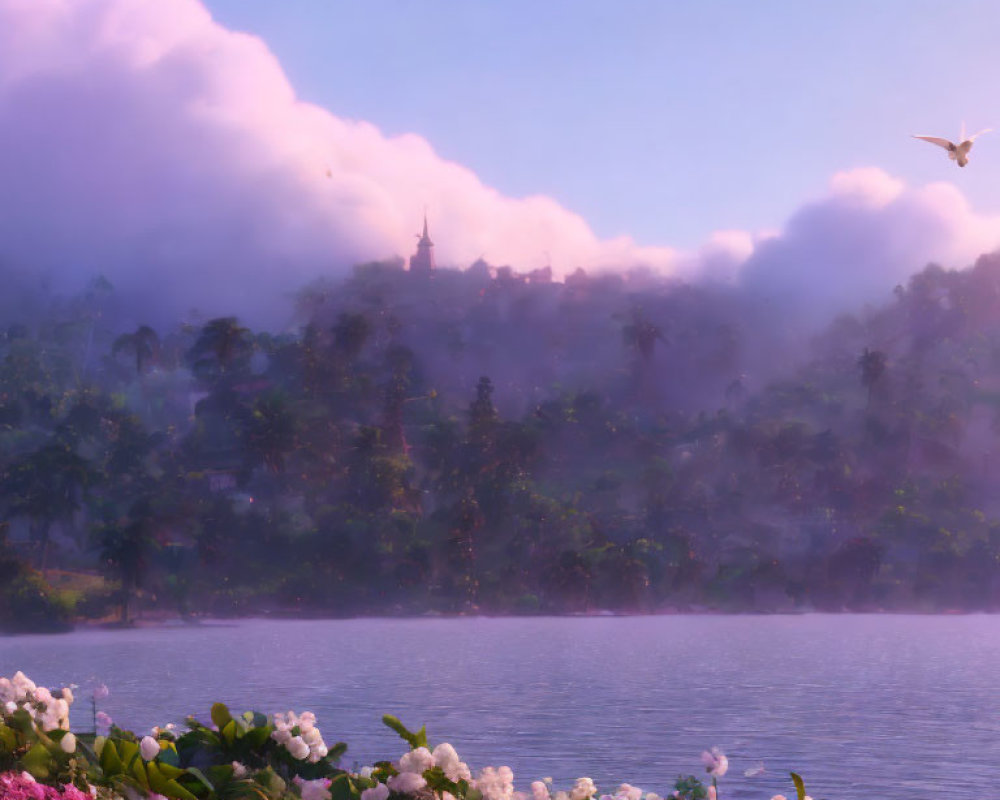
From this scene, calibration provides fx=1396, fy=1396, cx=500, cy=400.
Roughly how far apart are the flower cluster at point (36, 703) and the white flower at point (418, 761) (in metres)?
2.41

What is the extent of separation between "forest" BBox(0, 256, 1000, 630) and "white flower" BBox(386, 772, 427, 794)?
10063cm

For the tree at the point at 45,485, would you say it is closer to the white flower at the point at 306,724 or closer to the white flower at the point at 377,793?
the white flower at the point at 306,724

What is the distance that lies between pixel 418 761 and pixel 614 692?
4475cm

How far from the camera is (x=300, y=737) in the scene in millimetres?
7656

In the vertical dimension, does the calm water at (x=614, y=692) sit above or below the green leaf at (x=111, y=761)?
below

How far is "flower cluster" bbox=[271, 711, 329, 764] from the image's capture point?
7.55 m

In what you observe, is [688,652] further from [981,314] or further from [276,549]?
[981,314]

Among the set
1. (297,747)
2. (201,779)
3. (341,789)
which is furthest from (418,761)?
(297,747)

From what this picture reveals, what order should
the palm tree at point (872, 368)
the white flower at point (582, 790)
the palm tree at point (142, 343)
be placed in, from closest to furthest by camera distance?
the white flower at point (582, 790), the palm tree at point (872, 368), the palm tree at point (142, 343)

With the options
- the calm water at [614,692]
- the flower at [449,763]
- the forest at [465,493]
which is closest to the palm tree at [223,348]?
the forest at [465,493]

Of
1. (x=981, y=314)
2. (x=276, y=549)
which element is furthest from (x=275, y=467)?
(x=981, y=314)

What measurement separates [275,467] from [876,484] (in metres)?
60.4

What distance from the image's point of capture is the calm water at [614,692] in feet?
98.8

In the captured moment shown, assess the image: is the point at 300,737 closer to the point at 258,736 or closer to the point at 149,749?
the point at 258,736
